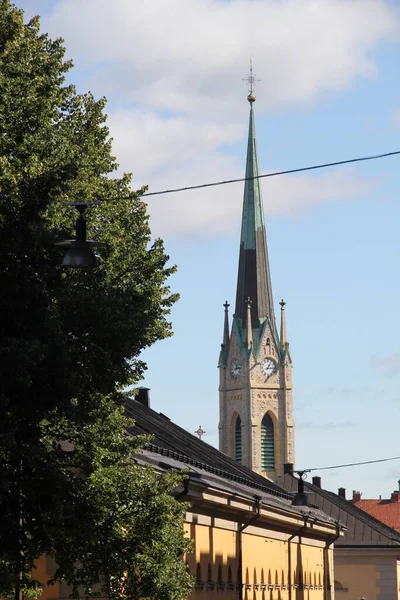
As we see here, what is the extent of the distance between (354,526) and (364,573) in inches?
95.5

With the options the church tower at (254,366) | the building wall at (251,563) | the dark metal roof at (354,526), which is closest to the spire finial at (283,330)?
the church tower at (254,366)

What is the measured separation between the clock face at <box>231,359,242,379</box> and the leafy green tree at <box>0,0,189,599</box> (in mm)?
142299

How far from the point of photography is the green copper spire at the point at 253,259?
534ft

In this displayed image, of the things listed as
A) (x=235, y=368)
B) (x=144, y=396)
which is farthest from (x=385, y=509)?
(x=144, y=396)

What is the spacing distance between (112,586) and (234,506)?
15251mm

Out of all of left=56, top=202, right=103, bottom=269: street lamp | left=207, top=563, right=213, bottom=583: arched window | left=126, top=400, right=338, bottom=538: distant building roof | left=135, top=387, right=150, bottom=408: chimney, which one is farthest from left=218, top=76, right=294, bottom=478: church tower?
left=56, top=202, right=103, bottom=269: street lamp

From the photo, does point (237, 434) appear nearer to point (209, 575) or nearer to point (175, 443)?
point (175, 443)

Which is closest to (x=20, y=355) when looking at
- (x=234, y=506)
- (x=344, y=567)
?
(x=234, y=506)

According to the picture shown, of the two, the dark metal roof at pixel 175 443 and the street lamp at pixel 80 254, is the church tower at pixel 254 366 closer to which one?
the dark metal roof at pixel 175 443

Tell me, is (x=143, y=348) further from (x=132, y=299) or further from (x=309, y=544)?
(x=309, y=544)

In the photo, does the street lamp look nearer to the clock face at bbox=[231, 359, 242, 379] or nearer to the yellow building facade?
the yellow building facade

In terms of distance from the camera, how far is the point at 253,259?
163 m

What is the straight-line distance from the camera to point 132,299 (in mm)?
25438

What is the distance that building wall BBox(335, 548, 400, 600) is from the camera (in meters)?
78.0
